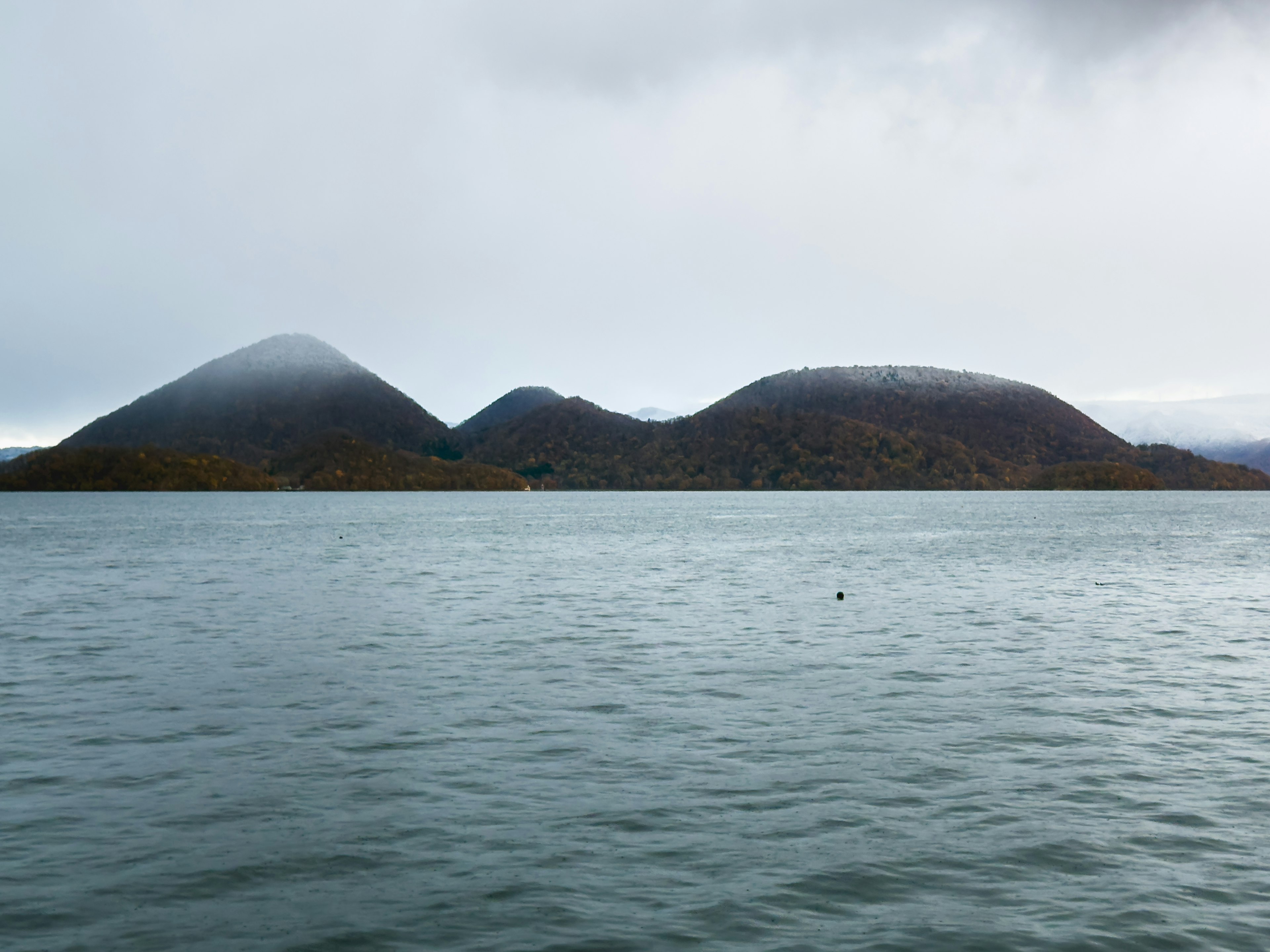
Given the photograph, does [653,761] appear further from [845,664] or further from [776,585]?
[776,585]

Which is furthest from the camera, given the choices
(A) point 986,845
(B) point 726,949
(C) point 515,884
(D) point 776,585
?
(D) point 776,585

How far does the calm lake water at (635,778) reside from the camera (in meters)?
12.2

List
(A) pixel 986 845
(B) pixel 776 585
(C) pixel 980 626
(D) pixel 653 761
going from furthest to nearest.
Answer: (B) pixel 776 585 → (C) pixel 980 626 → (D) pixel 653 761 → (A) pixel 986 845

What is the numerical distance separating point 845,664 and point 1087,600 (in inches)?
977

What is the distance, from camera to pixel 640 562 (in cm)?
7644

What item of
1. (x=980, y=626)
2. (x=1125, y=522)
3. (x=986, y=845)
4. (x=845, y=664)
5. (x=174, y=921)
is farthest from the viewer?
(x=1125, y=522)

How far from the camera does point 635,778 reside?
1794 cm

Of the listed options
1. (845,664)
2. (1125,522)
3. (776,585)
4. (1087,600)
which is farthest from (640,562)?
(1125,522)

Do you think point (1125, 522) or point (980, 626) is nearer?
point (980, 626)

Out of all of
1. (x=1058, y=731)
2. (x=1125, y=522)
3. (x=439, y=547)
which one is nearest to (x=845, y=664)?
(x=1058, y=731)

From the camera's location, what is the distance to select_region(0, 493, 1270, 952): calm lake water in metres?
12.2

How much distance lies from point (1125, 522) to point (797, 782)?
527 feet

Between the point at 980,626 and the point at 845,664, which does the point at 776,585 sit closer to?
the point at 980,626

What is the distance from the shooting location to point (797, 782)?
57.7 feet
